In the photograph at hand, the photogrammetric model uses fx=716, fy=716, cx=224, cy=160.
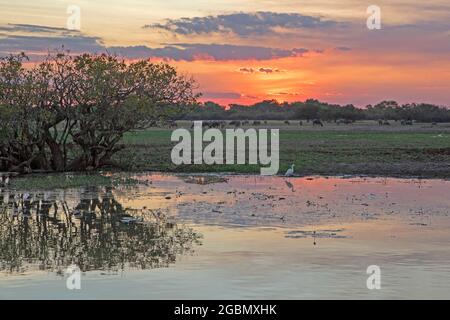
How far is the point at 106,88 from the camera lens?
3694 centimetres

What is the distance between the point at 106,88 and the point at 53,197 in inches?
460

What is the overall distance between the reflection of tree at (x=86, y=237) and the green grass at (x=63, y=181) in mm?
5360

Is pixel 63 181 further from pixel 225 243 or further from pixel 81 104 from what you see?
pixel 225 243

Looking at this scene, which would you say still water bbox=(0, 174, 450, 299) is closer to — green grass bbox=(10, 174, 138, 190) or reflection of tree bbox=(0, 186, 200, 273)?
reflection of tree bbox=(0, 186, 200, 273)

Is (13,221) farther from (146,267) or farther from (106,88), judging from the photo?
(106,88)

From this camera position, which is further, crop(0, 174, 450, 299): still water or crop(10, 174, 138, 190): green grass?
crop(10, 174, 138, 190): green grass

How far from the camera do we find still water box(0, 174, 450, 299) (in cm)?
1266

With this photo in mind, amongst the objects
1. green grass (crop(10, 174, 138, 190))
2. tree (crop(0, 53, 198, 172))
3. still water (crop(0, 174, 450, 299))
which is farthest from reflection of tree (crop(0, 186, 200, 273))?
tree (crop(0, 53, 198, 172))

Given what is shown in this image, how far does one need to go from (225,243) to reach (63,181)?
16.2m

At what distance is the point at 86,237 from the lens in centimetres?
1791

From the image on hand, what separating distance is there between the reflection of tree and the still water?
0.03 meters

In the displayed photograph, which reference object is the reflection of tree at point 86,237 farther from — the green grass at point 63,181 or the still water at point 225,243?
the green grass at point 63,181


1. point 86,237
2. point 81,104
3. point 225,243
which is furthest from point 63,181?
point 225,243

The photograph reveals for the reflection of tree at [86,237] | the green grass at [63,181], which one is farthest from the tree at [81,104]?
the reflection of tree at [86,237]
